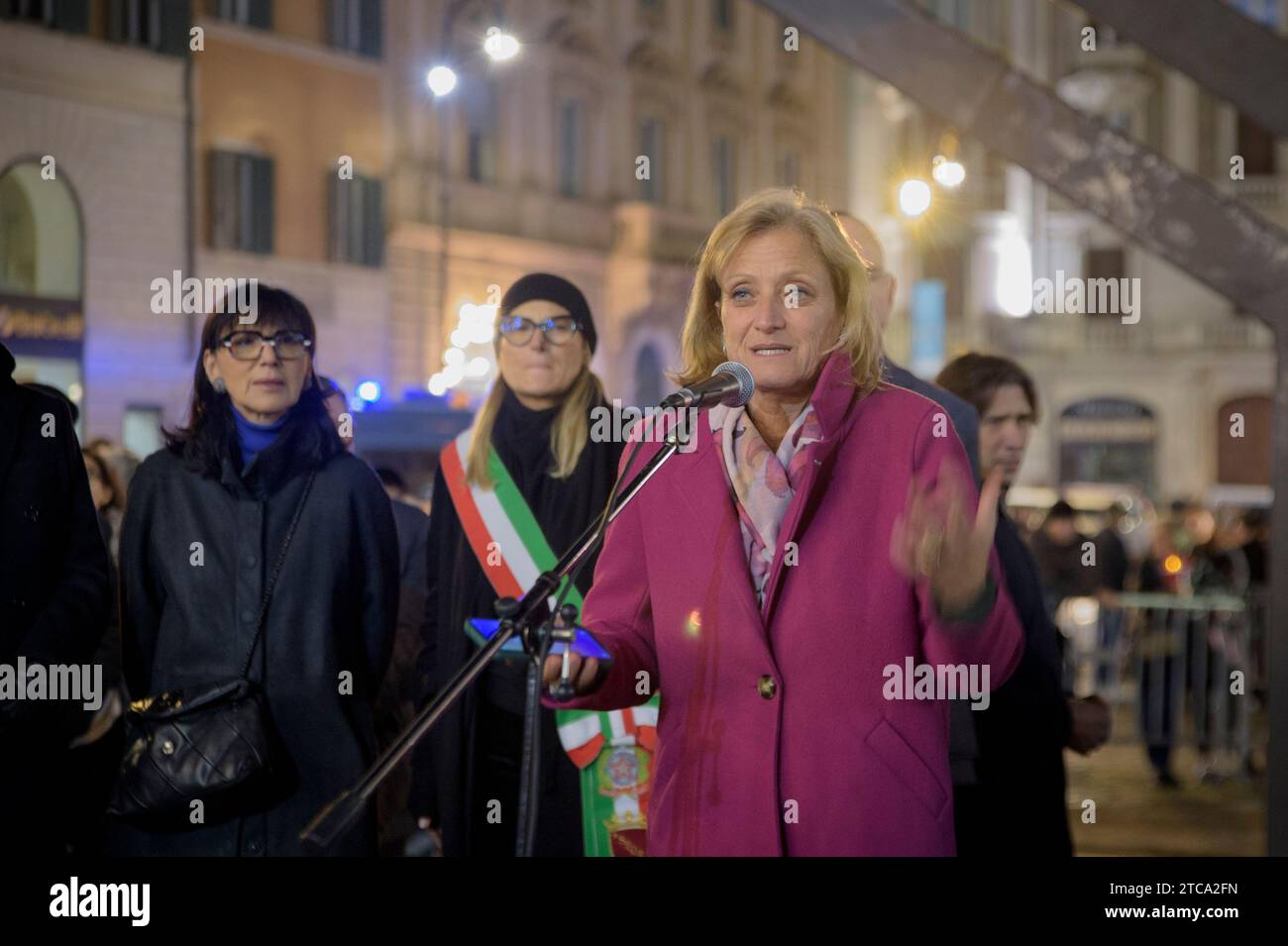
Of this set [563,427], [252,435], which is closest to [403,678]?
[563,427]

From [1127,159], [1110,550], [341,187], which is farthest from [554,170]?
[1127,159]

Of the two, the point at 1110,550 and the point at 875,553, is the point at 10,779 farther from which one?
the point at 1110,550

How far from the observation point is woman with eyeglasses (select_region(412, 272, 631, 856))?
158 inches

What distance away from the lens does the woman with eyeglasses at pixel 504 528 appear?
4.01m

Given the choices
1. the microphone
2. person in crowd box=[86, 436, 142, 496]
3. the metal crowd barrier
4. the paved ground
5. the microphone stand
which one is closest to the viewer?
the microphone stand

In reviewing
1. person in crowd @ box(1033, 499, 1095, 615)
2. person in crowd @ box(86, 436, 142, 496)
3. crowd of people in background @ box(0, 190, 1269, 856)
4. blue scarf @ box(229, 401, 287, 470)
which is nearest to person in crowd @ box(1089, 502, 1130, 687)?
person in crowd @ box(1033, 499, 1095, 615)

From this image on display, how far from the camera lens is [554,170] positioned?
78.4 feet

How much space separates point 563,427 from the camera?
13.3ft

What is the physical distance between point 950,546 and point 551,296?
178cm

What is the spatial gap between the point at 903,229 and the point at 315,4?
68.5ft

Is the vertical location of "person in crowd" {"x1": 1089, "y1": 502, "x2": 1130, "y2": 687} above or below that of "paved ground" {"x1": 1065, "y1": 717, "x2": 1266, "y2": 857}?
above

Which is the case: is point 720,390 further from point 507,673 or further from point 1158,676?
point 1158,676

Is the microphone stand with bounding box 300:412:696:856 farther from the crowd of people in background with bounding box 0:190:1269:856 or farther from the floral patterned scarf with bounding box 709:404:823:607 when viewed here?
the crowd of people in background with bounding box 0:190:1269:856

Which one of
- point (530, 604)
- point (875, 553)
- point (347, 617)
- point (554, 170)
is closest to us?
point (530, 604)
